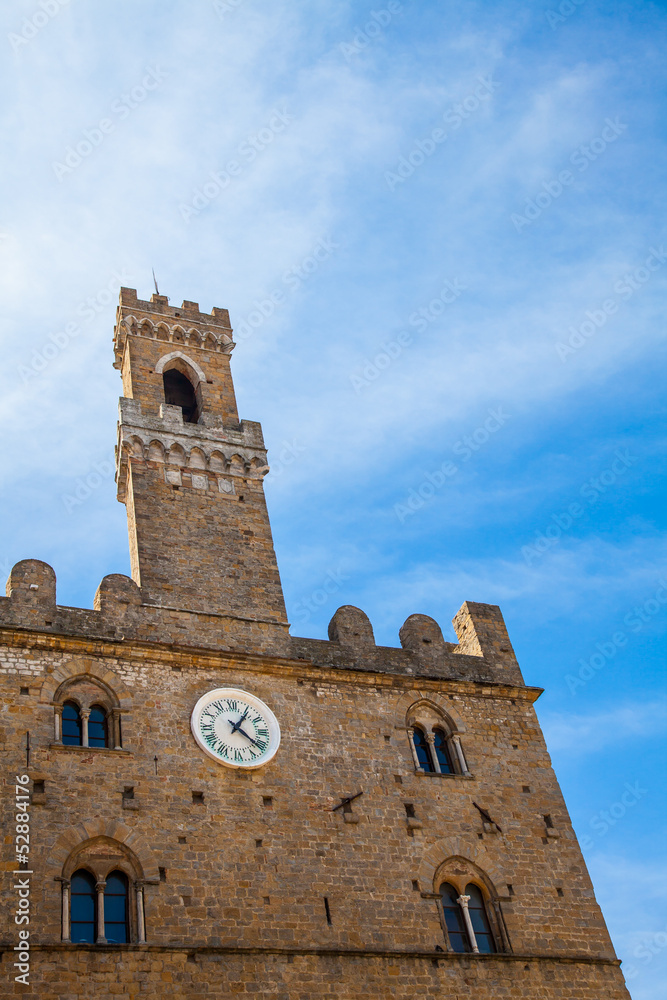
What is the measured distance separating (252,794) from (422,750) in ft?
15.3

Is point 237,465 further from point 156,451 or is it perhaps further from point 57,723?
point 57,723

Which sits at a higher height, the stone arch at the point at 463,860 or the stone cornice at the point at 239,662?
the stone cornice at the point at 239,662

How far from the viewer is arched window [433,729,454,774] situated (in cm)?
2448

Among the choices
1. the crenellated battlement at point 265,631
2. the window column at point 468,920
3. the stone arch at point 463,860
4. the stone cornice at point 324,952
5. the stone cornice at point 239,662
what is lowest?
the stone cornice at point 324,952

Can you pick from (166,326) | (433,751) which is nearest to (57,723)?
(433,751)

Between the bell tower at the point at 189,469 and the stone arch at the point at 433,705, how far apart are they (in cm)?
342

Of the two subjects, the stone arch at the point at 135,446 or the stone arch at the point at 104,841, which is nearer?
the stone arch at the point at 104,841

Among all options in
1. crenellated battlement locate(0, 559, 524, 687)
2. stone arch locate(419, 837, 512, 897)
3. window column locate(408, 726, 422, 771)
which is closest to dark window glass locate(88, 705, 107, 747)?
crenellated battlement locate(0, 559, 524, 687)

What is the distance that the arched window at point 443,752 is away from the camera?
80.3ft

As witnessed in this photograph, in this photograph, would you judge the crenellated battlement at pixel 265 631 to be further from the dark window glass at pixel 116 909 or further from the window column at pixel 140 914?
the window column at pixel 140 914

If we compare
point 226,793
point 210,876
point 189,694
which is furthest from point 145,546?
point 210,876

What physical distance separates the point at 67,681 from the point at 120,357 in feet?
41.5

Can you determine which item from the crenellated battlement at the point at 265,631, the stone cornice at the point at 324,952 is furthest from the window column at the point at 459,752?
the stone cornice at the point at 324,952

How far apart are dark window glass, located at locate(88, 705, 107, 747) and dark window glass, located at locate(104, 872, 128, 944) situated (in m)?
2.77
